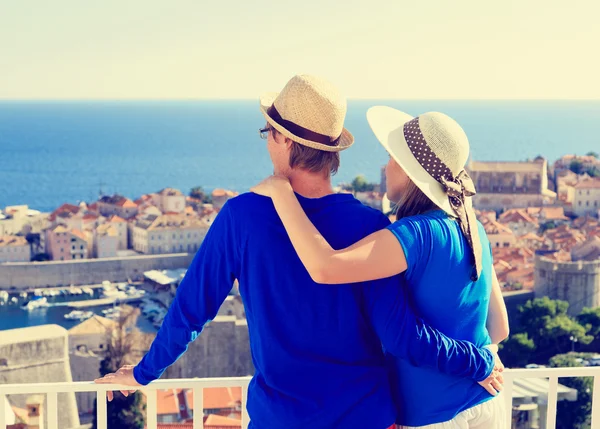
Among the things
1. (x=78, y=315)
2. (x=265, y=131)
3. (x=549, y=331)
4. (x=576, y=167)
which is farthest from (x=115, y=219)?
(x=265, y=131)

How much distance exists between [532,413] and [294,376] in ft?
28.3

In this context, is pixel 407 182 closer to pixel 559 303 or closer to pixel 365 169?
pixel 559 303

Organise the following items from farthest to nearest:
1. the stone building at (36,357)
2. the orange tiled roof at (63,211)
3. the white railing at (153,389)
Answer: the orange tiled roof at (63,211) → the stone building at (36,357) → the white railing at (153,389)

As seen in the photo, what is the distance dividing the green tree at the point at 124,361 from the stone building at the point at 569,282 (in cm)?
816

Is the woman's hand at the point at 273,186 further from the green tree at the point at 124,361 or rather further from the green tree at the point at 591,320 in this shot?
the green tree at the point at 591,320

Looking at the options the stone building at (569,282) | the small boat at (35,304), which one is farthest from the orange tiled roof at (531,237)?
the small boat at (35,304)

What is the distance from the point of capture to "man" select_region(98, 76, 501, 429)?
3.79 feet

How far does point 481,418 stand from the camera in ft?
4.12

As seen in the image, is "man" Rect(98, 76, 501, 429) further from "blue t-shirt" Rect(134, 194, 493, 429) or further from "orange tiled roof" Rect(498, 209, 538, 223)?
"orange tiled roof" Rect(498, 209, 538, 223)

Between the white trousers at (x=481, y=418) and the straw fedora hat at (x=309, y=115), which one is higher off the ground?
the straw fedora hat at (x=309, y=115)

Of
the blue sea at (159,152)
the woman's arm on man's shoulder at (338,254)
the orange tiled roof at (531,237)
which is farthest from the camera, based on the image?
the blue sea at (159,152)

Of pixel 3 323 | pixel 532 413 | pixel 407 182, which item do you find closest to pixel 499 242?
pixel 3 323

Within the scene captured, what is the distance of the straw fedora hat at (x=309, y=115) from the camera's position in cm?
117

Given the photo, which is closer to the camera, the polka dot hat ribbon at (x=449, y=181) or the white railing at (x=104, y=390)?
the polka dot hat ribbon at (x=449, y=181)
